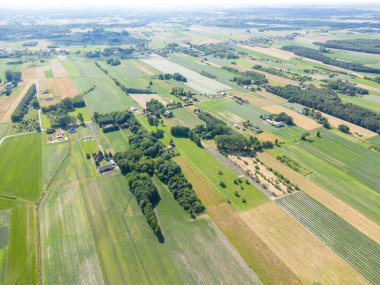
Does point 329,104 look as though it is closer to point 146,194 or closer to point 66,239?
point 146,194

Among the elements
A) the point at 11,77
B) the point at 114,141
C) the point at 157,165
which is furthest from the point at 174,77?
the point at 157,165

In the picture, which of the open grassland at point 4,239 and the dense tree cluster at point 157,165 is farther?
the dense tree cluster at point 157,165

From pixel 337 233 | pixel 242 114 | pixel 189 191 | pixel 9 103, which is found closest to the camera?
pixel 337 233

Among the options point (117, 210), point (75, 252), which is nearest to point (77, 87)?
point (117, 210)

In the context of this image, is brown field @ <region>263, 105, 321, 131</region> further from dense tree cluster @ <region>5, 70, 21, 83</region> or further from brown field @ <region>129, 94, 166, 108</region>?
dense tree cluster @ <region>5, 70, 21, 83</region>

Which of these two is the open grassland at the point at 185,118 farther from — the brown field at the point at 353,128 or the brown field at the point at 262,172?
the brown field at the point at 353,128

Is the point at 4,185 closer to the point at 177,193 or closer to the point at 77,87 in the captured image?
the point at 177,193

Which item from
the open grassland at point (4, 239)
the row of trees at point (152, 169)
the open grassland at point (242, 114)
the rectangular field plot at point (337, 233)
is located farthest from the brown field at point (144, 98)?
the rectangular field plot at point (337, 233)
